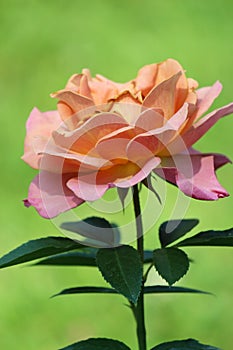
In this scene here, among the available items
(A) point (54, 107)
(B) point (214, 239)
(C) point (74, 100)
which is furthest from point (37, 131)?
(A) point (54, 107)

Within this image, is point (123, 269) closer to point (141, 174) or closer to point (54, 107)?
point (141, 174)

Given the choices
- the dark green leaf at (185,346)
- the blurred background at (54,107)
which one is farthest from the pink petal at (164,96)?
the blurred background at (54,107)

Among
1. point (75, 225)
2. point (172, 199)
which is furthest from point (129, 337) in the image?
point (75, 225)

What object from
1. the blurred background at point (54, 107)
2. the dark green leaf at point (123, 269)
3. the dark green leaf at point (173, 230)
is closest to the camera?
the dark green leaf at point (123, 269)

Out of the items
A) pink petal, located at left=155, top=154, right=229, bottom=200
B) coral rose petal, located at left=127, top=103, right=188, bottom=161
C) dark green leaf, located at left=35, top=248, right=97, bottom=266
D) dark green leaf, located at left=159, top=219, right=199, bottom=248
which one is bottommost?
dark green leaf, located at left=35, top=248, right=97, bottom=266

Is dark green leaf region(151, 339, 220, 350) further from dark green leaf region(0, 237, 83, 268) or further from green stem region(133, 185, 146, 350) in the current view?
dark green leaf region(0, 237, 83, 268)

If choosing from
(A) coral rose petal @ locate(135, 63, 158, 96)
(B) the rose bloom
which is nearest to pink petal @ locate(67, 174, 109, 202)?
(B) the rose bloom

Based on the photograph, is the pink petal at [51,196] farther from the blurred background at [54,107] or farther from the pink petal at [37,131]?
the blurred background at [54,107]
